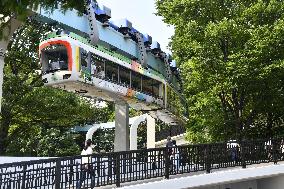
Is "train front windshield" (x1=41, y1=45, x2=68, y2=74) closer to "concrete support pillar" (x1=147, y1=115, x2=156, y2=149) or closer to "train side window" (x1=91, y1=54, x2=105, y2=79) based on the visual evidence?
"train side window" (x1=91, y1=54, x2=105, y2=79)

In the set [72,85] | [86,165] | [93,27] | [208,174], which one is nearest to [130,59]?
[93,27]

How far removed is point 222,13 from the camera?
21.4m

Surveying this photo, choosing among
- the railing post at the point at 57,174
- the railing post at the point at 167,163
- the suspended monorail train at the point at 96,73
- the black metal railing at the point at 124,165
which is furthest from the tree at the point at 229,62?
the railing post at the point at 57,174

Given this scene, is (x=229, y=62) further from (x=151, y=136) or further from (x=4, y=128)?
(x=4, y=128)

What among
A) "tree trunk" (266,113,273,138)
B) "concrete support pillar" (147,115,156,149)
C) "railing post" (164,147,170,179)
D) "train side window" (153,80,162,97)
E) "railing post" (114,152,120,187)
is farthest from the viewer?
"concrete support pillar" (147,115,156,149)

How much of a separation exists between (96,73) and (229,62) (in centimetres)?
637

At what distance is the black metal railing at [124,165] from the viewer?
9617 millimetres

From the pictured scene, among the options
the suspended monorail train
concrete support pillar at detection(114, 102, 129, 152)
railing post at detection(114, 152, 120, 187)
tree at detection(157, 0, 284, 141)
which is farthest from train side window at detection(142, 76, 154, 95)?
railing post at detection(114, 152, 120, 187)

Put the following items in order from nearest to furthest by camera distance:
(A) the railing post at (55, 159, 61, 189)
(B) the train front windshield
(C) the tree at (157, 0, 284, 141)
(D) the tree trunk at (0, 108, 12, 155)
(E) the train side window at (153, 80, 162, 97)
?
(A) the railing post at (55, 159, 61, 189) → (B) the train front windshield → (C) the tree at (157, 0, 284, 141) → (E) the train side window at (153, 80, 162, 97) → (D) the tree trunk at (0, 108, 12, 155)

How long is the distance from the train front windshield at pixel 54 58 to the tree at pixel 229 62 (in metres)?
7.29

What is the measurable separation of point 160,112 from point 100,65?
290 inches

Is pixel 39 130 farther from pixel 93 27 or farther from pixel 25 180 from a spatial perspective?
pixel 25 180

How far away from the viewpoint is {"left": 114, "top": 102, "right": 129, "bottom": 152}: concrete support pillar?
746 inches

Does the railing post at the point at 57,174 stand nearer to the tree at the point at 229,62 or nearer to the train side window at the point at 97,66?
the train side window at the point at 97,66
